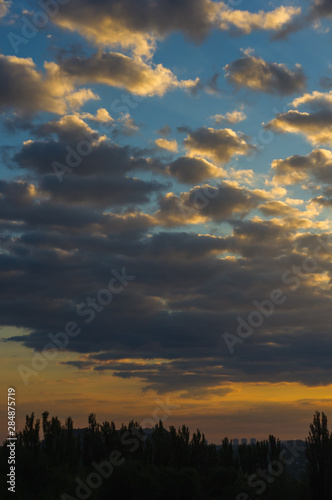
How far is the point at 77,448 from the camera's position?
68.7 m

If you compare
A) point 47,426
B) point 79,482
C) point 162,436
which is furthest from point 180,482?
point 47,426

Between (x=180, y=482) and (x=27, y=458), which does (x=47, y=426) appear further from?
(x=180, y=482)

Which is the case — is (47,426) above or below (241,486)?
above

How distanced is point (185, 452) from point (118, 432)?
13185 millimetres

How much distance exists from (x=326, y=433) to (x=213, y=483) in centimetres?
1411

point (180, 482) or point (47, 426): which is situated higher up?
point (47, 426)

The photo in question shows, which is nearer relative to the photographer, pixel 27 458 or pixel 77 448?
pixel 27 458

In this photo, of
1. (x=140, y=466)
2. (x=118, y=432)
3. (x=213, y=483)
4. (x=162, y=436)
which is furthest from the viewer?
(x=118, y=432)

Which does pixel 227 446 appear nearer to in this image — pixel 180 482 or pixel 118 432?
pixel 118 432

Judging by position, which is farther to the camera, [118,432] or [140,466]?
[118,432]

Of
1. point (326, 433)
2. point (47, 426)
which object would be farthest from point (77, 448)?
point (326, 433)

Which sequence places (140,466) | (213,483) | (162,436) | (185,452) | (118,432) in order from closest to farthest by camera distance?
1. (140,466)
2. (213,483)
3. (185,452)
4. (162,436)
5. (118,432)

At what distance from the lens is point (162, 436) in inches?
2736

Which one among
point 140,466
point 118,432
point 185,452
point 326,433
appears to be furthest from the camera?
point 118,432
